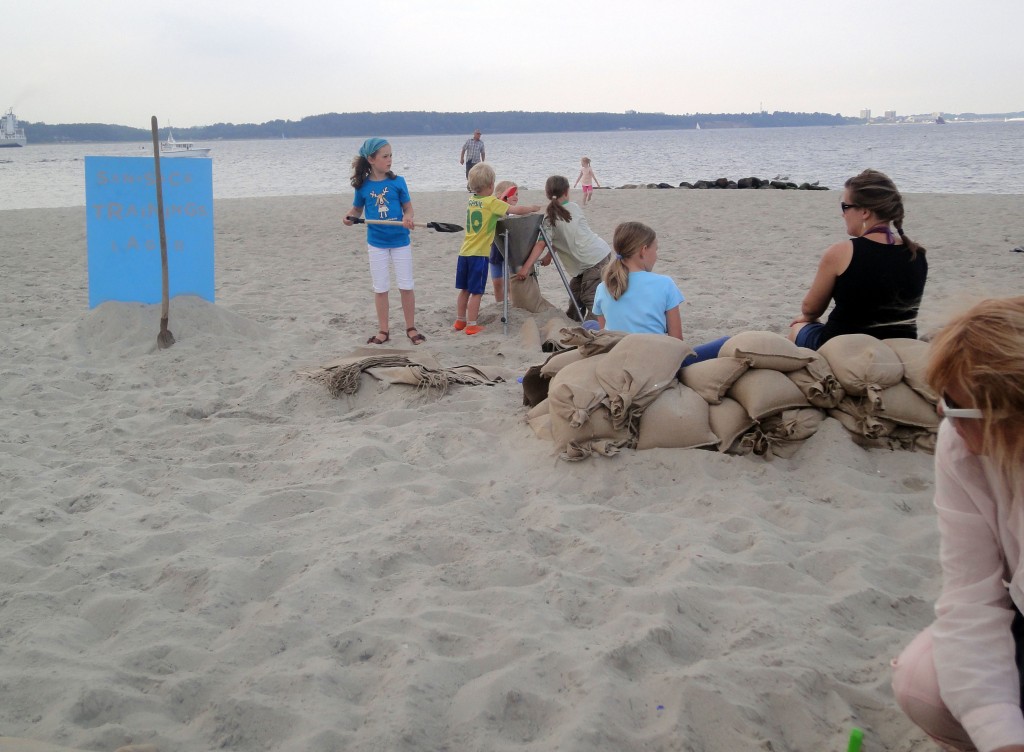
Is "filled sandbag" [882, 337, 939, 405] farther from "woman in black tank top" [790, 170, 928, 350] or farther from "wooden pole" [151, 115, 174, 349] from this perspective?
"wooden pole" [151, 115, 174, 349]

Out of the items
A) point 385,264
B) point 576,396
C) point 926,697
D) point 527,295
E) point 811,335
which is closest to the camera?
point 926,697

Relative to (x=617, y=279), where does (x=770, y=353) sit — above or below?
below

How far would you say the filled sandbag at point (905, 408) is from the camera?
12.0 feet

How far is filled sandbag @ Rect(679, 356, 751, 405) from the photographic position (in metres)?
3.75

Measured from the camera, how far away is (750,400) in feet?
12.2

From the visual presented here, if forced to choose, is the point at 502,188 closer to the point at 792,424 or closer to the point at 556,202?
the point at 556,202

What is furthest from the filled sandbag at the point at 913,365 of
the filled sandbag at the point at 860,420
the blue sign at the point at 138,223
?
the blue sign at the point at 138,223

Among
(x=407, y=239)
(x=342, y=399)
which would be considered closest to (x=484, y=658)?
(x=342, y=399)

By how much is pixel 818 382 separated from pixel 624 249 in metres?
1.35

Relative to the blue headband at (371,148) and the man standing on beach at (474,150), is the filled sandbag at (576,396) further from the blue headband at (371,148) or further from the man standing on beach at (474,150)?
the man standing on beach at (474,150)

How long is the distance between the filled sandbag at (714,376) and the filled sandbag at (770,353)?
0.14ft

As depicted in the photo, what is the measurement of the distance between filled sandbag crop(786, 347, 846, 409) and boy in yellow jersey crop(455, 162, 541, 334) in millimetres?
3170

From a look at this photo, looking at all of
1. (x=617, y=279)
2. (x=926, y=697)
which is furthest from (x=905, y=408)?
(x=926, y=697)

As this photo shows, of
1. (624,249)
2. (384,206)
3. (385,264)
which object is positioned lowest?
(385,264)
